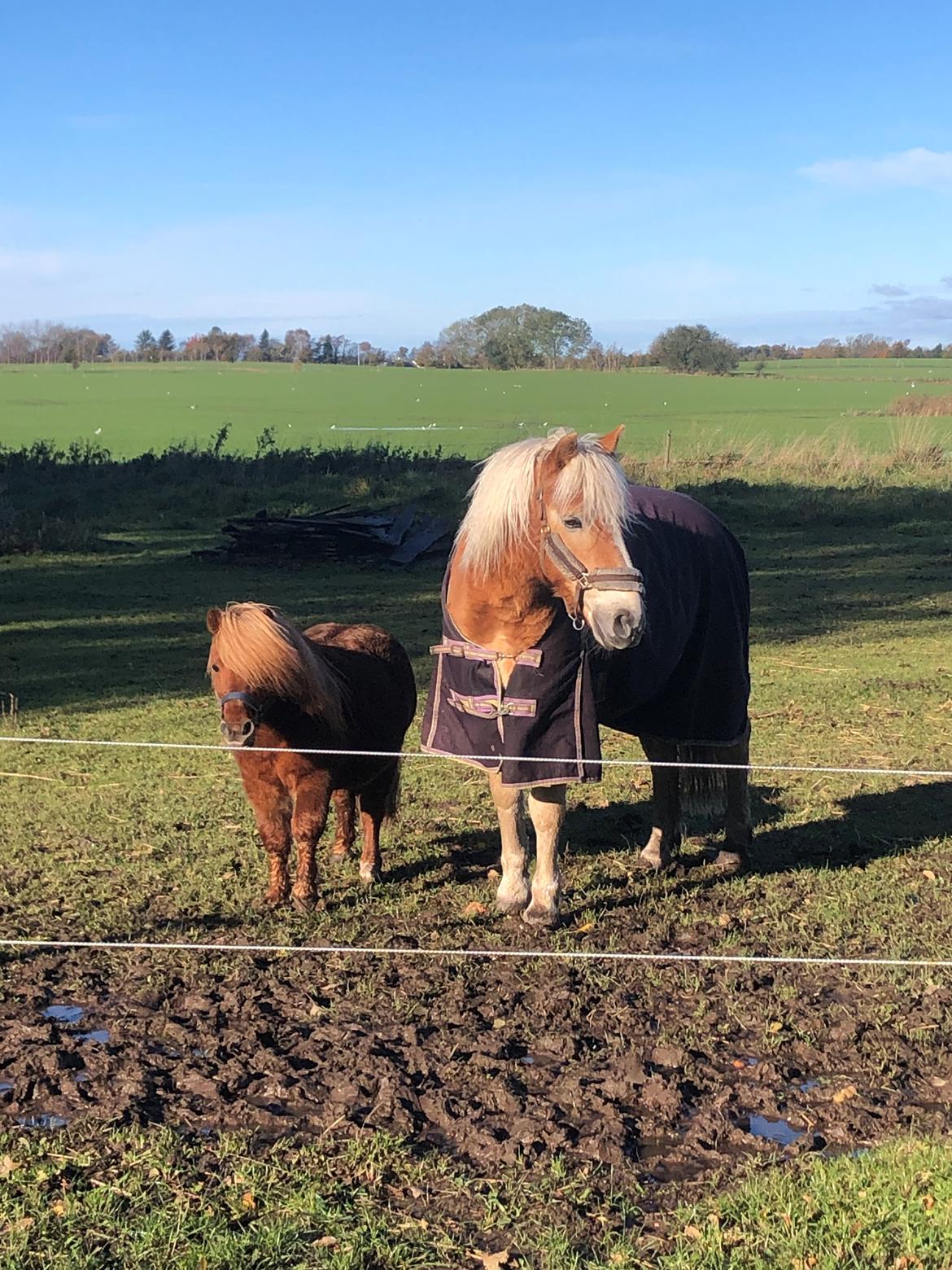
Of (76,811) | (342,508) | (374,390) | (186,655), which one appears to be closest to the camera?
(76,811)

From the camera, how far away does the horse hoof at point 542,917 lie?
5.70 metres

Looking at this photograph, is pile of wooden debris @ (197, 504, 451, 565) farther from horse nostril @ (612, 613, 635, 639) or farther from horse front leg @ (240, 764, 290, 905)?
horse nostril @ (612, 613, 635, 639)

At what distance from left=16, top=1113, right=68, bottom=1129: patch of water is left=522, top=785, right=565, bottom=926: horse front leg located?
2.40 m

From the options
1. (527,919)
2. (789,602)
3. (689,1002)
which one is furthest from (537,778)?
(789,602)

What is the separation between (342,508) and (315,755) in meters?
16.3

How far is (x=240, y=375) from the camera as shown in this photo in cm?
8469

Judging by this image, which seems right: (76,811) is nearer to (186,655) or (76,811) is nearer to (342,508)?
(186,655)

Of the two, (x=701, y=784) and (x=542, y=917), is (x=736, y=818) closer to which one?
(x=701, y=784)

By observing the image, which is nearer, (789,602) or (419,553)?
(789,602)

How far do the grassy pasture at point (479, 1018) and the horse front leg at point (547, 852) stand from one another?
122 millimetres

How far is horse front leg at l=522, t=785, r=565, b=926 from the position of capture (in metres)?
5.68

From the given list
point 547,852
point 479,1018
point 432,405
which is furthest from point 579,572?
point 432,405

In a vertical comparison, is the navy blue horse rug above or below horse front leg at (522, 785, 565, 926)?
above

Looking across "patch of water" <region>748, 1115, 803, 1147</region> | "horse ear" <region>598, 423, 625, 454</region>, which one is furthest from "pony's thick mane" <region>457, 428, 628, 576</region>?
"patch of water" <region>748, 1115, 803, 1147</region>
